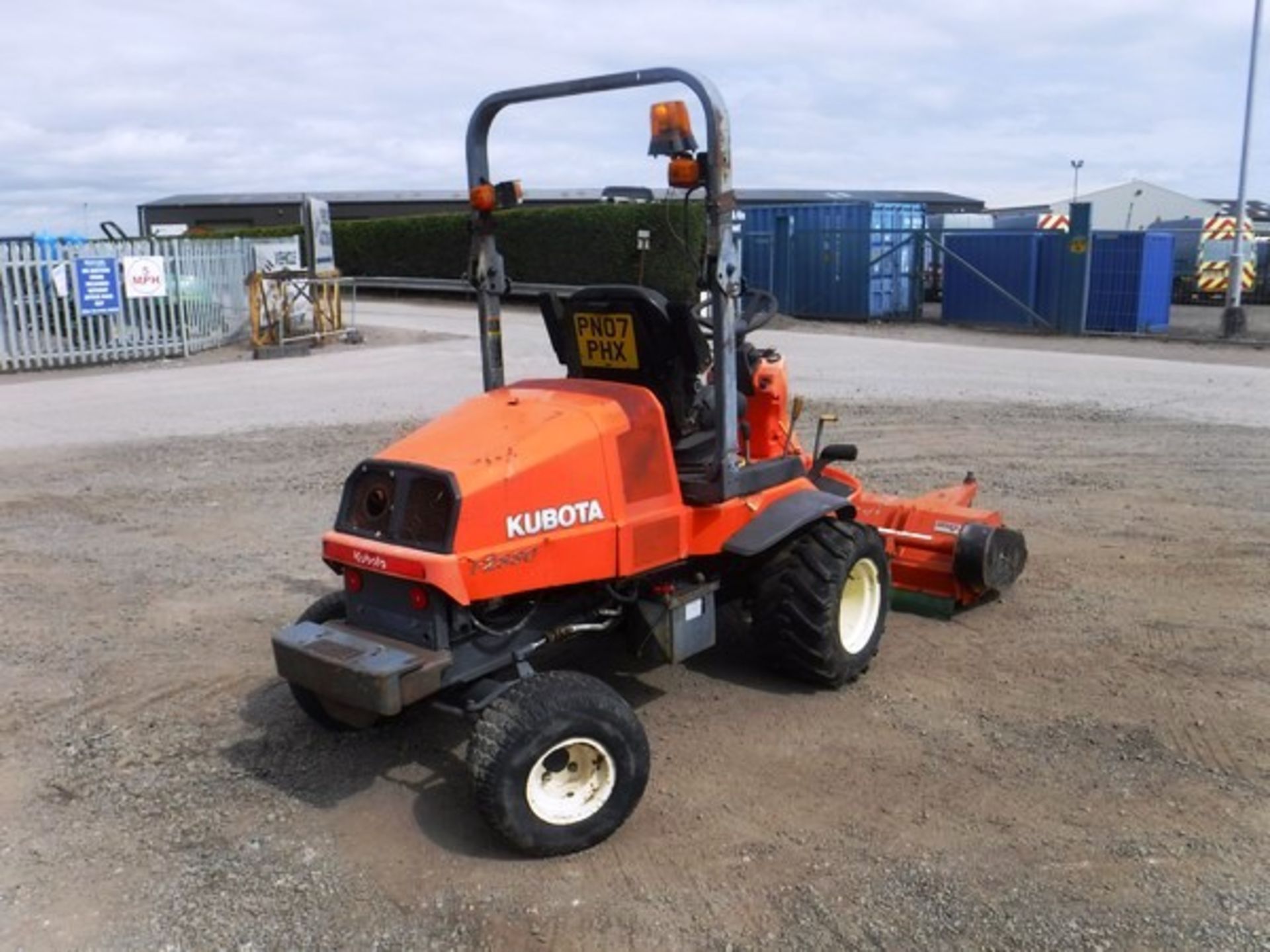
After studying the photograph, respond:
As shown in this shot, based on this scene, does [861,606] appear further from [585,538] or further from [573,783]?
[573,783]

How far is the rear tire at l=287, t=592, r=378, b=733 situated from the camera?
4.09 meters

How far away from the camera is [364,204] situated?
4688cm

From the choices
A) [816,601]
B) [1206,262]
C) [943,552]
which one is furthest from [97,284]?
[1206,262]

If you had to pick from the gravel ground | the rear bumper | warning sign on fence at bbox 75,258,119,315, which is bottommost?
the gravel ground

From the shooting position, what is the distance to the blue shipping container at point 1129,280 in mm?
19969

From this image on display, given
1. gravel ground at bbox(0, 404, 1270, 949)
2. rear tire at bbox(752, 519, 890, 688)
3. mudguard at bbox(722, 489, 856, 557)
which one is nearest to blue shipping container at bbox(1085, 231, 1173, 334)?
gravel ground at bbox(0, 404, 1270, 949)

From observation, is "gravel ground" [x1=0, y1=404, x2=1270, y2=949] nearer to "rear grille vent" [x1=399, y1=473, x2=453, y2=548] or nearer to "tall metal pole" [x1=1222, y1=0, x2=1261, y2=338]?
"rear grille vent" [x1=399, y1=473, x2=453, y2=548]

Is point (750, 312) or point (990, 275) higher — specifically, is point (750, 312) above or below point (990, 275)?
above

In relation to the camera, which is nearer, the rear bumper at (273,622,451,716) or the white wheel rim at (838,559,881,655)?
the rear bumper at (273,622,451,716)

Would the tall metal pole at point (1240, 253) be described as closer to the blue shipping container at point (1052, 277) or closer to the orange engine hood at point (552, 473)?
the blue shipping container at point (1052, 277)

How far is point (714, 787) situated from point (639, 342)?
168 cm

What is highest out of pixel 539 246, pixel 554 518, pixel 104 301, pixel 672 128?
pixel 672 128

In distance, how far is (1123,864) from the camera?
357cm

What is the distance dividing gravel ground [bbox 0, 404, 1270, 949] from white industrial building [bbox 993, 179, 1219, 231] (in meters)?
36.1
